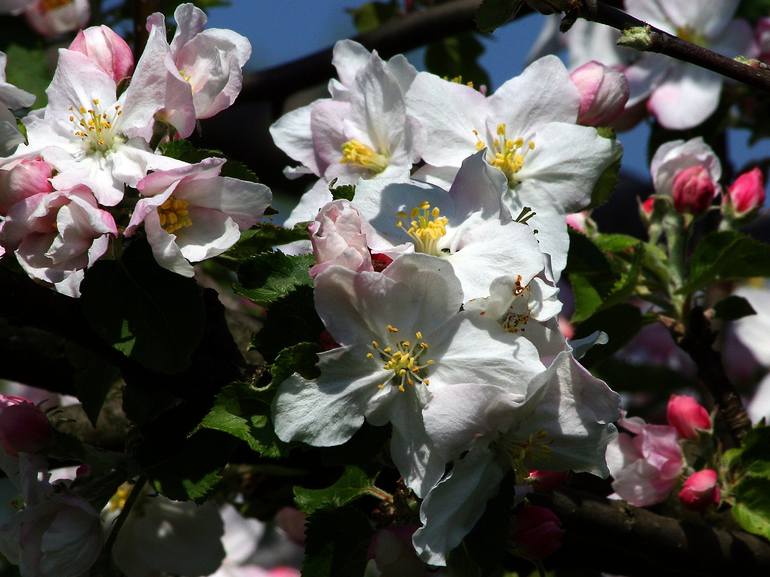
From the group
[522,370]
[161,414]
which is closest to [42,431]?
[161,414]

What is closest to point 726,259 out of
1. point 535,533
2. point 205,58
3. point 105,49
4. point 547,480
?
point 547,480

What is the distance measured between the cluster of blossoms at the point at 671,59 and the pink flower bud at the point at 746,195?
230mm

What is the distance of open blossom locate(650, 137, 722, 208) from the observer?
170 centimetres

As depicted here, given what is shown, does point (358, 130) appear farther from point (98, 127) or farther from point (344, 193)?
point (98, 127)

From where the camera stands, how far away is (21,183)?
43.5 inches

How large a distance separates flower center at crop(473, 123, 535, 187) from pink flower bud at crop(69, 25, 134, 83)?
0.42 metres

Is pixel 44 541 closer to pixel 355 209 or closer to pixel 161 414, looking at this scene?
pixel 161 414

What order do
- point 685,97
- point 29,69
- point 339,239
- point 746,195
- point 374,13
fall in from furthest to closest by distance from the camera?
1. point 374,13
2. point 29,69
3. point 685,97
4. point 746,195
5. point 339,239

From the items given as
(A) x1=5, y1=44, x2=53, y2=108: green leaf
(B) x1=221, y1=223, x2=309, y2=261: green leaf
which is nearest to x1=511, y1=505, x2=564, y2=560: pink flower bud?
(B) x1=221, y1=223, x2=309, y2=261: green leaf

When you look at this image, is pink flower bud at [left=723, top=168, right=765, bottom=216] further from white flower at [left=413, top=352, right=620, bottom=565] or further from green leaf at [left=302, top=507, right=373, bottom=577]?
green leaf at [left=302, top=507, right=373, bottom=577]

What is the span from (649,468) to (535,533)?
0.37 metres

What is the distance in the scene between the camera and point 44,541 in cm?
120

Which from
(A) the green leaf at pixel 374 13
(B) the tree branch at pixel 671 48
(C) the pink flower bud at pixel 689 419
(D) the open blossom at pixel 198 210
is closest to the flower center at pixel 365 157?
(D) the open blossom at pixel 198 210

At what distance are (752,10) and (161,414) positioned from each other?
1626 millimetres
